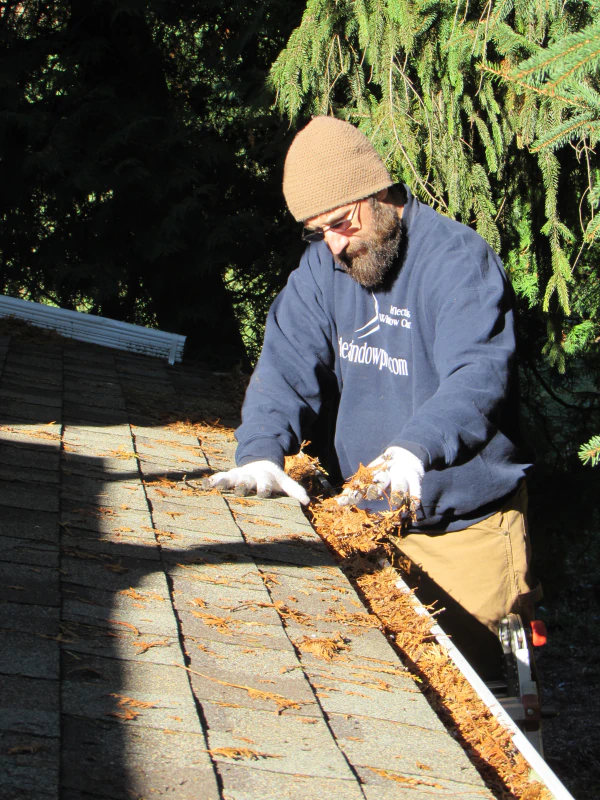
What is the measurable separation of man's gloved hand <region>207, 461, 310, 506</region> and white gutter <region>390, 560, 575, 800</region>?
24.4 inches

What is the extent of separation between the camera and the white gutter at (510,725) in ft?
5.34

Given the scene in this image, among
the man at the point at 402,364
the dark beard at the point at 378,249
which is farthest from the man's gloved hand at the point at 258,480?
the dark beard at the point at 378,249

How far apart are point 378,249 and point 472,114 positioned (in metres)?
2.06

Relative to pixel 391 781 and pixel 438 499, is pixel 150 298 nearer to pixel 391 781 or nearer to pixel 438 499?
pixel 438 499

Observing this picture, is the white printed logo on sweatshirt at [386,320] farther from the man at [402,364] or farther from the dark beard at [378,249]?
the dark beard at [378,249]

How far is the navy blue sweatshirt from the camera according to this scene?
8.73 ft

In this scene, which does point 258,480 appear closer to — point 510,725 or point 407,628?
point 407,628

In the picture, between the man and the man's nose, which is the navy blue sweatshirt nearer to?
the man

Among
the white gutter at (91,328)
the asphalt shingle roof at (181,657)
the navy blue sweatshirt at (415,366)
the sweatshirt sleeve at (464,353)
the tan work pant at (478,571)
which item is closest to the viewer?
the asphalt shingle roof at (181,657)

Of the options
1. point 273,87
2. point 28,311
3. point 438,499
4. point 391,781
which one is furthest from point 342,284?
point 28,311

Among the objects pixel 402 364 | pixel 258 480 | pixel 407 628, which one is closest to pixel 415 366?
pixel 402 364

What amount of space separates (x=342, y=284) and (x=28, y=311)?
11.6 ft

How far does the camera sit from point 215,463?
3.53 m

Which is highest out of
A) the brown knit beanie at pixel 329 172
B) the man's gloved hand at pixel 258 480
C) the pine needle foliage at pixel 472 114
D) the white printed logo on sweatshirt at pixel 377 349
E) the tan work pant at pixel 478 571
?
the pine needle foliage at pixel 472 114
